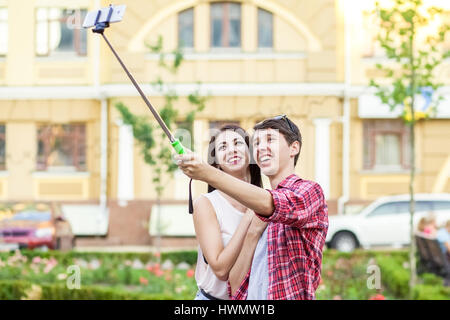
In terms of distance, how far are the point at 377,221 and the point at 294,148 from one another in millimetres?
8704

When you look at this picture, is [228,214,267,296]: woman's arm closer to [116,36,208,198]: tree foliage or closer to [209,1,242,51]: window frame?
[116,36,208,198]: tree foliage

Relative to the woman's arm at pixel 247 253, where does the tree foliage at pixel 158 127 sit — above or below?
above

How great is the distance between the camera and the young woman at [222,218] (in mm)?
1619

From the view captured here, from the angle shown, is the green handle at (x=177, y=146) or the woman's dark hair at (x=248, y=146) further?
the woman's dark hair at (x=248, y=146)

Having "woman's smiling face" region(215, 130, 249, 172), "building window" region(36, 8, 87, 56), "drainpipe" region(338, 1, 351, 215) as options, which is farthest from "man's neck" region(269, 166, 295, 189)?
"drainpipe" region(338, 1, 351, 215)

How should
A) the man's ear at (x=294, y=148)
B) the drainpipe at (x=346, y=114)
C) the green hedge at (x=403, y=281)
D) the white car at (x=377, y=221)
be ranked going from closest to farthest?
the man's ear at (x=294, y=148) < the green hedge at (x=403, y=281) < the white car at (x=377, y=221) < the drainpipe at (x=346, y=114)

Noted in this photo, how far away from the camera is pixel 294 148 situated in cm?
164

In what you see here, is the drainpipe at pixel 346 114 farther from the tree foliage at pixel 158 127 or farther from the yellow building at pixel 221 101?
the tree foliage at pixel 158 127

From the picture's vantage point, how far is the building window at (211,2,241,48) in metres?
12.0

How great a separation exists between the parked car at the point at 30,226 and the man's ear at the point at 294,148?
6.70 metres

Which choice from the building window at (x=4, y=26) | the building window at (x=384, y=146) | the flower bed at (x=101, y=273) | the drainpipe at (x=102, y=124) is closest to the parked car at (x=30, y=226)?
the flower bed at (x=101, y=273)

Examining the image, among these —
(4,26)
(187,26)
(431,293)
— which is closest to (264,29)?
(187,26)

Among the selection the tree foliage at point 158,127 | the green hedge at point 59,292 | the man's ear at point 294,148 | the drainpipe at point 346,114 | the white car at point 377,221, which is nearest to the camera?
the man's ear at point 294,148

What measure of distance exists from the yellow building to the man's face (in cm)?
987
